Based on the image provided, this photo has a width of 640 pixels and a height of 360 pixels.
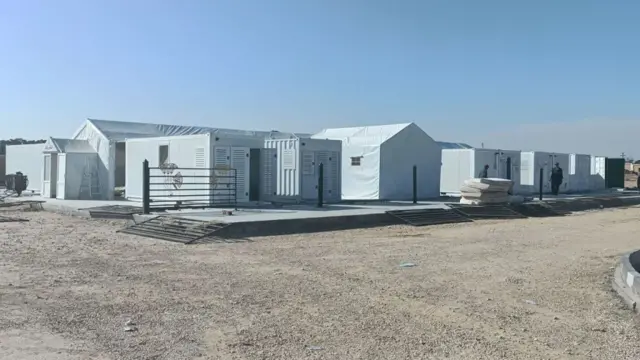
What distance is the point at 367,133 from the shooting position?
30.0m

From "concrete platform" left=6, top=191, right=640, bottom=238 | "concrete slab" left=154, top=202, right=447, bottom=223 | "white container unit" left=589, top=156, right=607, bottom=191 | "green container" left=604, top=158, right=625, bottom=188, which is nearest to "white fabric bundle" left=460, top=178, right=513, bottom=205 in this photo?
"concrete platform" left=6, top=191, right=640, bottom=238

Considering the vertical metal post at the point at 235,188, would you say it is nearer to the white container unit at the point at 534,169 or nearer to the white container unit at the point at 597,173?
the white container unit at the point at 534,169

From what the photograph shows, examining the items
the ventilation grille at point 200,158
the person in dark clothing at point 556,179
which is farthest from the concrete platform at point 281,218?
the person in dark clothing at point 556,179

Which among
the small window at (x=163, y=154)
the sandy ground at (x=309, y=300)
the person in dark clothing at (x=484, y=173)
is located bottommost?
the sandy ground at (x=309, y=300)

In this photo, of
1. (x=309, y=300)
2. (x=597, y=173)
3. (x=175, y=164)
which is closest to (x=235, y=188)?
(x=175, y=164)

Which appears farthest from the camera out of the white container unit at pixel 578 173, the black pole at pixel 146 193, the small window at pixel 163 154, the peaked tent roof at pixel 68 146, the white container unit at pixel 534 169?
the white container unit at pixel 578 173

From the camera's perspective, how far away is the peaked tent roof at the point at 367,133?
27.9 m

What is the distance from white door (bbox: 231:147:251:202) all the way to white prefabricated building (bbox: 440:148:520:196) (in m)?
13.2

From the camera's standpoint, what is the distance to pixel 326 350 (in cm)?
614

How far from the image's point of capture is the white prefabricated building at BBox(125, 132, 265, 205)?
70.1 ft

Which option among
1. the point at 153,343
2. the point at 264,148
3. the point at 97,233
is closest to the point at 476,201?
the point at 264,148

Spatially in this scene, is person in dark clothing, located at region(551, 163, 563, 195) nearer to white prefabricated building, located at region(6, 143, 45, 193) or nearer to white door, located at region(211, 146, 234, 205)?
white door, located at region(211, 146, 234, 205)

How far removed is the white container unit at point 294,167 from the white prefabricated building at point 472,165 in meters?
9.89

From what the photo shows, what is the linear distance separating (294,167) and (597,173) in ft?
91.2
